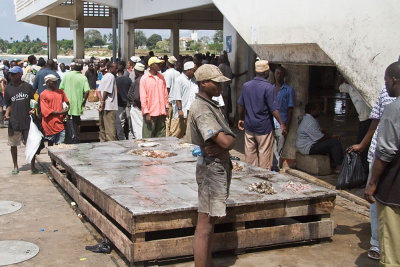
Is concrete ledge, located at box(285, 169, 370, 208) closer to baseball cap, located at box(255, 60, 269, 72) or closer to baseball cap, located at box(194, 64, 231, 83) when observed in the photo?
baseball cap, located at box(255, 60, 269, 72)

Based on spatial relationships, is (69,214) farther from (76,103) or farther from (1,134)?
(1,134)

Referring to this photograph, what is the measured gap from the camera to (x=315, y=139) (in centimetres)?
881

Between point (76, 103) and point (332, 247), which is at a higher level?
point (76, 103)

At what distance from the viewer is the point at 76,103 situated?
10.5m

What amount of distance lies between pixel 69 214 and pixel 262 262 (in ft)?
9.35

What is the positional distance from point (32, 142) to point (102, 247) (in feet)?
13.4

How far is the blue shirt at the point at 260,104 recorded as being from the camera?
7305mm

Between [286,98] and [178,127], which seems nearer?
[286,98]

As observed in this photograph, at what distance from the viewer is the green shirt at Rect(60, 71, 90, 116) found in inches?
414

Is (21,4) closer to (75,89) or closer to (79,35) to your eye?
(79,35)

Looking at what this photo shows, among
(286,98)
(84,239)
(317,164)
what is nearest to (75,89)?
(286,98)

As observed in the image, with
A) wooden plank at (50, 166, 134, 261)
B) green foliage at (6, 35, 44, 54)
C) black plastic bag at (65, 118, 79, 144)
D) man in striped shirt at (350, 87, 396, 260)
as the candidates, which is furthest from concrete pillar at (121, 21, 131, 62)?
green foliage at (6, 35, 44, 54)

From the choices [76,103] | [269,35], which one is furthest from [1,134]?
[269,35]

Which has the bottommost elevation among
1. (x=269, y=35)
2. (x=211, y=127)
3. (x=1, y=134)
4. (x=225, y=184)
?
(x=1, y=134)
